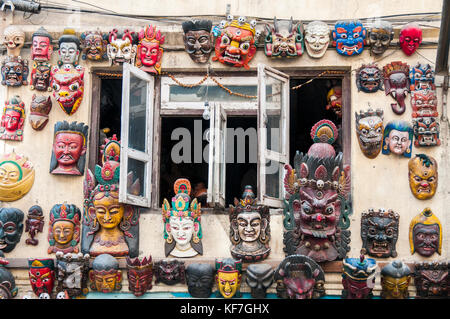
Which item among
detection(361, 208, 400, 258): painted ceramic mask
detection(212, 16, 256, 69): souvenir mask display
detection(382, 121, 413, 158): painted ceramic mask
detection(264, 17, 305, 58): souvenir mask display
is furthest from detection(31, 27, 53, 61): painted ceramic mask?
detection(361, 208, 400, 258): painted ceramic mask

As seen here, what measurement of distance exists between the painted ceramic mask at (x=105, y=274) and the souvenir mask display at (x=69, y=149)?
1143 mm

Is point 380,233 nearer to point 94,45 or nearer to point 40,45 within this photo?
point 94,45

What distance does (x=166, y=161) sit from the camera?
12070mm

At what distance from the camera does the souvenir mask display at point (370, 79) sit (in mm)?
10141

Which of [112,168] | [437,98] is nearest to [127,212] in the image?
[112,168]

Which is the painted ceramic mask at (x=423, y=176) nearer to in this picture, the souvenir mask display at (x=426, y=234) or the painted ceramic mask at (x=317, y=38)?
the souvenir mask display at (x=426, y=234)

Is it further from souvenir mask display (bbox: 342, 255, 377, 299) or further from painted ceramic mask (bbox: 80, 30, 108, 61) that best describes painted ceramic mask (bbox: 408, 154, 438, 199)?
painted ceramic mask (bbox: 80, 30, 108, 61)

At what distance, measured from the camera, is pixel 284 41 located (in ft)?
33.7

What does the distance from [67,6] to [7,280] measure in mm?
3423

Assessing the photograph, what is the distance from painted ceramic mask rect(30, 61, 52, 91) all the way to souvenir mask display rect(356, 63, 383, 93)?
362 cm

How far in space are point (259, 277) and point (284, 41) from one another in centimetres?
276

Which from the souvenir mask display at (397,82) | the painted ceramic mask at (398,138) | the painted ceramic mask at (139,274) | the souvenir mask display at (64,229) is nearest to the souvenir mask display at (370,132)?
the painted ceramic mask at (398,138)

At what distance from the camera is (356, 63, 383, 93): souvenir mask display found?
33.3 feet

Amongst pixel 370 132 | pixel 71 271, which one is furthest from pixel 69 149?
pixel 370 132
